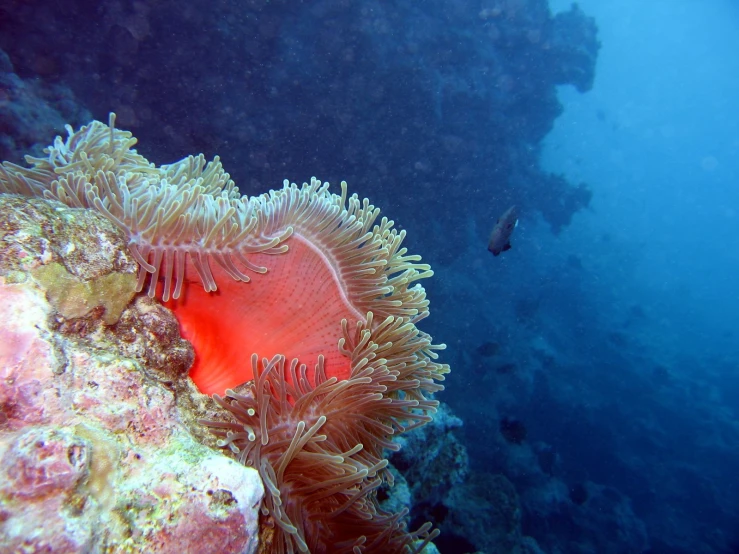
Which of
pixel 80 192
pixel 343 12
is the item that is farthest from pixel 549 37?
pixel 80 192

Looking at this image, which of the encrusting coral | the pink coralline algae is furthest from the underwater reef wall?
the pink coralline algae

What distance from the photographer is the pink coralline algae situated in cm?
118

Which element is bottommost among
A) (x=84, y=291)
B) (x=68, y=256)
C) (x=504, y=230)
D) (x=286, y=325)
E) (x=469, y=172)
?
(x=84, y=291)

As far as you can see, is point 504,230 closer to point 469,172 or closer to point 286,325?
point 286,325

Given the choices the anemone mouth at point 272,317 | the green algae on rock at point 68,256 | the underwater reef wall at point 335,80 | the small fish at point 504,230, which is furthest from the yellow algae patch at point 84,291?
the underwater reef wall at point 335,80

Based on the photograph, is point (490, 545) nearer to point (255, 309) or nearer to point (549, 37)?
point (255, 309)

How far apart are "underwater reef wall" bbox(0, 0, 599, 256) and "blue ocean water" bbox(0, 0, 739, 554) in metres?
0.05

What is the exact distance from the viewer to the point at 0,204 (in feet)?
5.10

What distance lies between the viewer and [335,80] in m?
11.3

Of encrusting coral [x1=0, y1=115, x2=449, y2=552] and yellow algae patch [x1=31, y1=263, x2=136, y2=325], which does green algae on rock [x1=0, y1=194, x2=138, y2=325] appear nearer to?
yellow algae patch [x1=31, y1=263, x2=136, y2=325]

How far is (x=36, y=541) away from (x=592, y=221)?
65.3 meters

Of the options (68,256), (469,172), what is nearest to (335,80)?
(469,172)

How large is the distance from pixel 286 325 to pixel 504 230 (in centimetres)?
492

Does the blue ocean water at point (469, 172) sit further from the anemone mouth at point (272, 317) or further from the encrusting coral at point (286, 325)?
the anemone mouth at point (272, 317)
